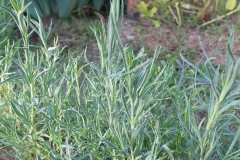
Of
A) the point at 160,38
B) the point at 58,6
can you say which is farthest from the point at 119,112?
the point at 58,6

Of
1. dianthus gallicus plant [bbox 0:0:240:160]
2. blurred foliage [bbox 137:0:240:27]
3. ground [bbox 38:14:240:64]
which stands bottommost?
ground [bbox 38:14:240:64]

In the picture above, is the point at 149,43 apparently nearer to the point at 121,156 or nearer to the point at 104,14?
the point at 104,14

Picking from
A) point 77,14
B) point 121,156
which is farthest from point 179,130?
point 77,14

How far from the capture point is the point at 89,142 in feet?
4.19

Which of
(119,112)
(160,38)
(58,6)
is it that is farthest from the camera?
(58,6)

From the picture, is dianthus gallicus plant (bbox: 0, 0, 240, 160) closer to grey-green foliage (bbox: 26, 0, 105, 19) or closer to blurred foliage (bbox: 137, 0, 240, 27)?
blurred foliage (bbox: 137, 0, 240, 27)

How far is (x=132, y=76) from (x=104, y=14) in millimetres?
2270

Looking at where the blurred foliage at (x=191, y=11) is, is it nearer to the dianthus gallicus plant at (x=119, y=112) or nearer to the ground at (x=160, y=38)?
the ground at (x=160, y=38)

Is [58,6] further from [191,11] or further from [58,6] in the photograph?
[191,11]

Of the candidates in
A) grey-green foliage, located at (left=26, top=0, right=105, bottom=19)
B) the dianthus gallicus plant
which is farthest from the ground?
the dianthus gallicus plant

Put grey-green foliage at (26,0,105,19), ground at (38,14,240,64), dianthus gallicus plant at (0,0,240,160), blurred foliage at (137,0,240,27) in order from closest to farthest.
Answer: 1. dianthus gallicus plant at (0,0,240,160)
2. ground at (38,14,240,64)
3. blurred foliage at (137,0,240,27)
4. grey-green foliage at (26,0,105,19)

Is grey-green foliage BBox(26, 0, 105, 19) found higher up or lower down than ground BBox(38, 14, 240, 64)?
higher up

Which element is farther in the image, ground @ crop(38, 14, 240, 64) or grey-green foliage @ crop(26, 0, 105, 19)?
grey-green foliage @ crop(26, 0, 105, 19)

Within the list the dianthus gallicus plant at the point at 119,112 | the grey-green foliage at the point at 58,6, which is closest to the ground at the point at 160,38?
the grey-green foliage at the point at 58,6
